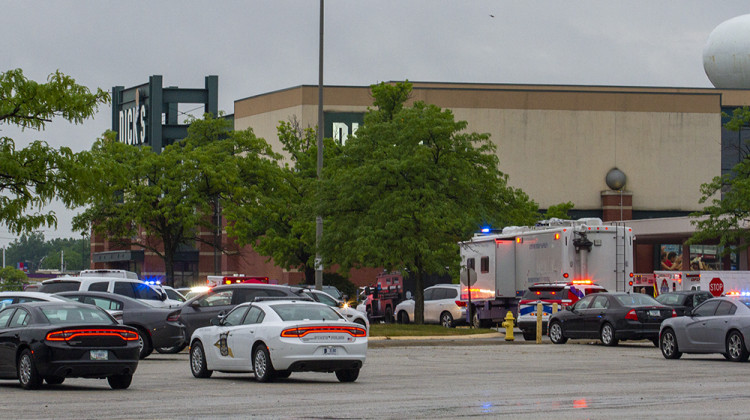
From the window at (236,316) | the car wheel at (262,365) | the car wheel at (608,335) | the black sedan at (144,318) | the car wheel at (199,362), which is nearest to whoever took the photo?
the car wheel at (262,365)

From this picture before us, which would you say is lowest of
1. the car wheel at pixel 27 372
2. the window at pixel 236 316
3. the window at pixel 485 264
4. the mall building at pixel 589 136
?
the car wheel at pixel 27 372

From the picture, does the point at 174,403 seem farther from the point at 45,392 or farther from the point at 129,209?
the point at 129,209

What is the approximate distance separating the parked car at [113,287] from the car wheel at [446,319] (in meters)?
15.5

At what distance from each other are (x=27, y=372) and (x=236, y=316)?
3849mm

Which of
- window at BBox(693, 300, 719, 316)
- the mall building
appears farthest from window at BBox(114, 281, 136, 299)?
the mall building

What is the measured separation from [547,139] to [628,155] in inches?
234

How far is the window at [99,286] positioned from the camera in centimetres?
2903

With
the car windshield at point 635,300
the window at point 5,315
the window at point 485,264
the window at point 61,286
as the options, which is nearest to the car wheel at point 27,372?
the window at point 5,315

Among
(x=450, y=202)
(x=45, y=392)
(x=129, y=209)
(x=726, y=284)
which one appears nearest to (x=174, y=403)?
(x=45, y=392)

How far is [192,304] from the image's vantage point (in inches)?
1066

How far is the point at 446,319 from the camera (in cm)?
4312

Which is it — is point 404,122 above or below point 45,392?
above

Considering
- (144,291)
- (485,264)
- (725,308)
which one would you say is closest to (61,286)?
(144,291)

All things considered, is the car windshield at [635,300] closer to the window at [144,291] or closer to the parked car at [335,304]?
the parked car at [335,304]
